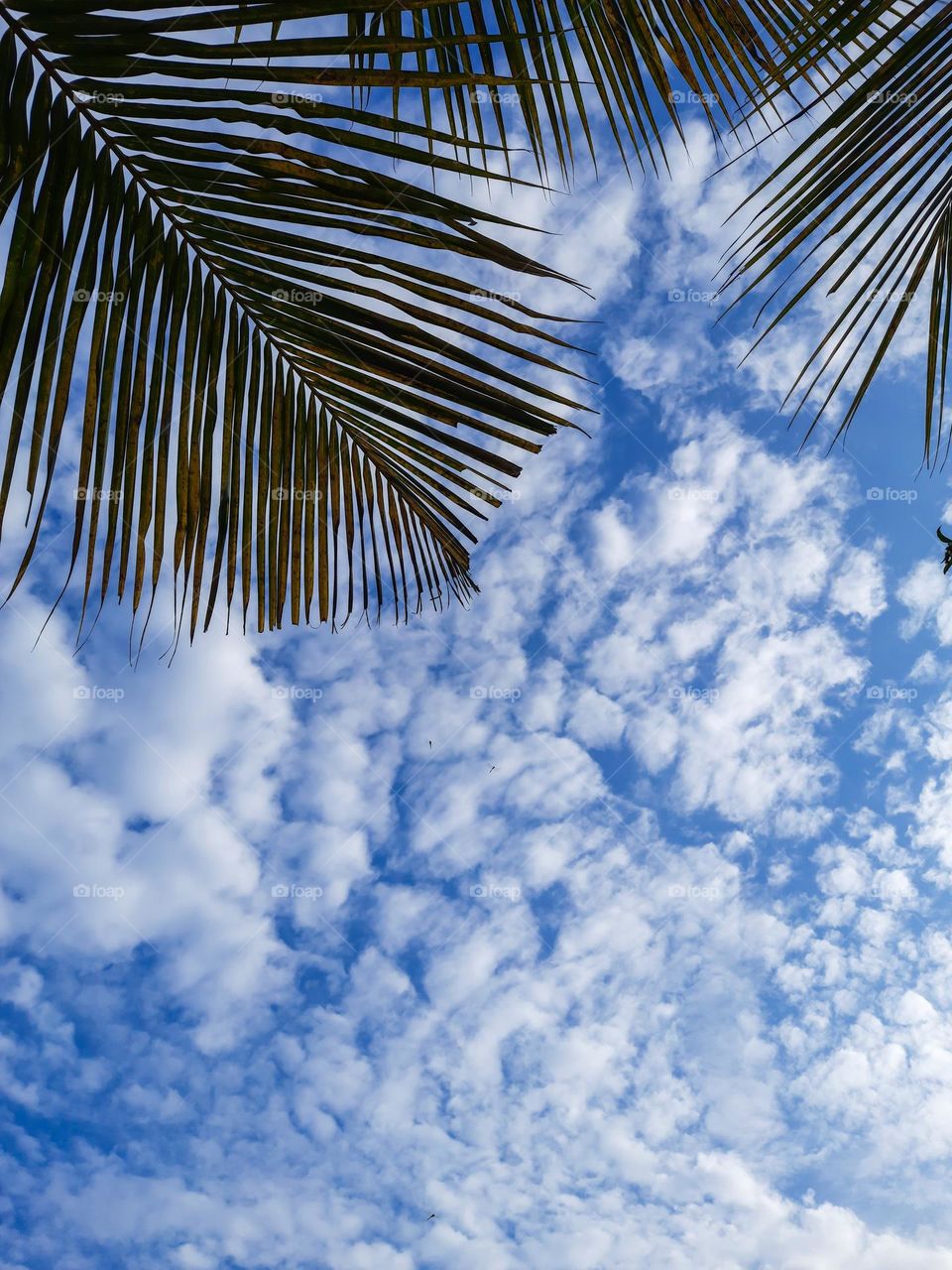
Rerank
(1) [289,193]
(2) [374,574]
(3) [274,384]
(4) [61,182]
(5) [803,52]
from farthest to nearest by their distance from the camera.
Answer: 1. (2) [374,574]
2. (3) [274,384]
3. (5) [803,52]
4. (1) [289,193]
5. (4) [61,182]

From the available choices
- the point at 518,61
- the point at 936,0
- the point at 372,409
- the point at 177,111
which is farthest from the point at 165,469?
the point at 936,0

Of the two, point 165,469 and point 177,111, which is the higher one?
point 177,111

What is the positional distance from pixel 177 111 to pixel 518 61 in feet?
2.96

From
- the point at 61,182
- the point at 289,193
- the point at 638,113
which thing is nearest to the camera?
the point at 61,182

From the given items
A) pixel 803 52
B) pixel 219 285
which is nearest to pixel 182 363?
pixel 219 285

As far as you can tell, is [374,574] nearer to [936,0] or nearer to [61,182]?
[61,182]

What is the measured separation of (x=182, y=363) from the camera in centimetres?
153

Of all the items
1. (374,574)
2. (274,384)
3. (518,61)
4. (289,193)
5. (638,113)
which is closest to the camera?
(289,193)

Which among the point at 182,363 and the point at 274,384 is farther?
the point at 274,384

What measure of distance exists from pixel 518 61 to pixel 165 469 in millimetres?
1202

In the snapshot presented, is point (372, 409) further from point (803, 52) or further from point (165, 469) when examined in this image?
point (803, 52)

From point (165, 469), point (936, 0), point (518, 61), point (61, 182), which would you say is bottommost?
point (165, 469)

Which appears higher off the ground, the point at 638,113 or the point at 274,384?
the point at 638,113

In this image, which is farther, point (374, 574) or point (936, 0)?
point (374, 574)
